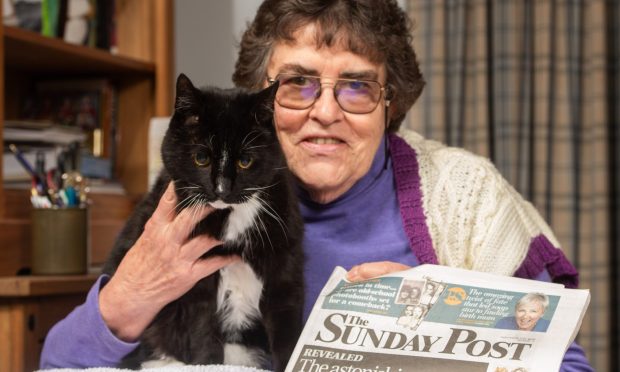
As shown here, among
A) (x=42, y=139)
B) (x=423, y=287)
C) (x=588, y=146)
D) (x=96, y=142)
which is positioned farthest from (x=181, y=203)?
(x=588, y=146)

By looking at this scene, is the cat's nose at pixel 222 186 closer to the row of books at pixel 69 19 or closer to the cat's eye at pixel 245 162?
the cat's eye at pixel 245 162

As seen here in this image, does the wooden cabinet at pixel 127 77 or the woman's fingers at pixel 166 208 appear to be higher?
the wooden cabinet at pixel 127 77

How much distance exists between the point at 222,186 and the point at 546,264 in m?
0.68

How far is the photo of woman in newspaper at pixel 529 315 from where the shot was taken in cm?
97

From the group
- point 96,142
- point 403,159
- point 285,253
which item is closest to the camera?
point 285,253

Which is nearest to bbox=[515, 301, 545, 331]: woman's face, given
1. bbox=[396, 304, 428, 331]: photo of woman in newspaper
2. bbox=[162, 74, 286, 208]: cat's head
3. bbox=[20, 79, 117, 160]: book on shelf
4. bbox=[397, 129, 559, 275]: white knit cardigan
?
bbox=[396, 304, 428, 331]: photo of woman in newspaper

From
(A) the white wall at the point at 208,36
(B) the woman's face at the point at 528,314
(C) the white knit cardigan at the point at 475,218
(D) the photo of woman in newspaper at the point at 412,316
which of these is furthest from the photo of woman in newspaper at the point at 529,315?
(A) the white wall at the point at 208,36

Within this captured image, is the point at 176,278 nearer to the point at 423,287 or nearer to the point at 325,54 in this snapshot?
the point at 423,287

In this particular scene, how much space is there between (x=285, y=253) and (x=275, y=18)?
0.52 metres

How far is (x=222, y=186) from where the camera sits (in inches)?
38.6

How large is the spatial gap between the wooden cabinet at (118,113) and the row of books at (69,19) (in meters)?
0.05

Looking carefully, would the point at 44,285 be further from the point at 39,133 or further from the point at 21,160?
the point at 39,133

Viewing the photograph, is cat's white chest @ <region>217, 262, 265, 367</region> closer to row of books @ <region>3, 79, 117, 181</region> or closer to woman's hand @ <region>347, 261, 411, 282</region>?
woman's hand @ <region>347, 261, 411, 282</region>

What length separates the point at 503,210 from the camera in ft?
4.37
